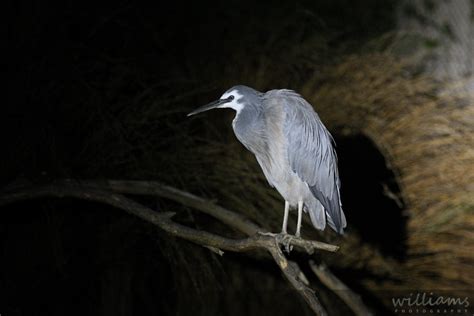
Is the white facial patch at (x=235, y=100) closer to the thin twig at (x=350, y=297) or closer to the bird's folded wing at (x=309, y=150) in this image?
the bird's folded wing at (x=309, y=150)

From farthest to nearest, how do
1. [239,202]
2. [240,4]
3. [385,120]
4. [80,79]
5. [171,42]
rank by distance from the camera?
[240,4] < [171,42] < [385,120] < [239,202] < [80,79]

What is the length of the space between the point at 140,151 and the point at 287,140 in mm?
970

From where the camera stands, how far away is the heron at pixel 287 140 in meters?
2.40

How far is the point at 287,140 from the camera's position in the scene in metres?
2.44

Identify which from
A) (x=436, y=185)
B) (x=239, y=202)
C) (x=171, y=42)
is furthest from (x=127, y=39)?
(x=436, y=185)

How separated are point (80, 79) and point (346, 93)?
4.21ft

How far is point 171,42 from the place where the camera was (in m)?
3.76

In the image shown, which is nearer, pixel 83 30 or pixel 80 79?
pixel 80 79

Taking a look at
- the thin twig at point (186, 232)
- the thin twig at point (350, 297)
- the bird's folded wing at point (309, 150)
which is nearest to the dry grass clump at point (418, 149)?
the thin twig at point (350, 297)

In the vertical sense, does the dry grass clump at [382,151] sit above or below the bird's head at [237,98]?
below

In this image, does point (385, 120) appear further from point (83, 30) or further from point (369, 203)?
point (83, 30)

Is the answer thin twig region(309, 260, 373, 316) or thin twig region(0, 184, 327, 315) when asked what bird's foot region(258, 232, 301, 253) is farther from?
thin twig region(309, 260, 373, 316)

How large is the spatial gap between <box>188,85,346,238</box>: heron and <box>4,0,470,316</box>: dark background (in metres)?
0.59

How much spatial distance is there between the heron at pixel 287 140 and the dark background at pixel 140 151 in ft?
1.93
